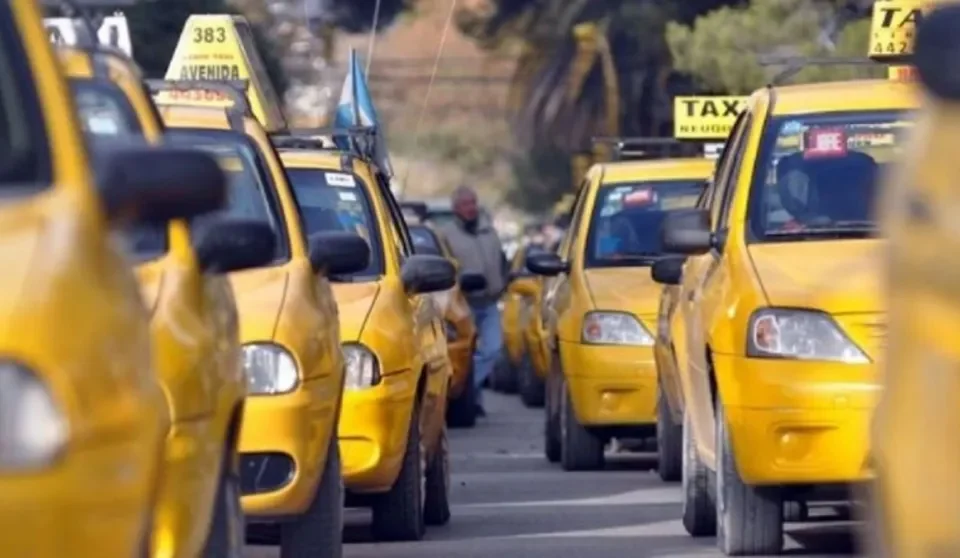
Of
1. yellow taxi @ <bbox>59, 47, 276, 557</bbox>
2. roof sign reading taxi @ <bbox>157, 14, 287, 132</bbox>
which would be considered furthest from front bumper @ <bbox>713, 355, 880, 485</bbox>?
roof sign reading taxi @ <bbox>157, 14, 287, 132</bbox>

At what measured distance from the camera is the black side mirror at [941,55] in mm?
5375

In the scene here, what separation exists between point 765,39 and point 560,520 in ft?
70.4

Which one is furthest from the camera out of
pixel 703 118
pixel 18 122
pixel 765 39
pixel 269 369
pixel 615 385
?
pixel 765 39

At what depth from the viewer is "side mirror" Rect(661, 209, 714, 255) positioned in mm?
11391

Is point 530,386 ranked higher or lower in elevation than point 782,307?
lower

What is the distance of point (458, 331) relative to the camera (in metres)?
20.9

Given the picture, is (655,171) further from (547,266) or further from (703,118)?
(703,118)

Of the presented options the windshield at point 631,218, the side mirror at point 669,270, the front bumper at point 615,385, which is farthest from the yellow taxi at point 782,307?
the windshield at point 631,218

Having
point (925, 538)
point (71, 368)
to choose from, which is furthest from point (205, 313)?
point (925, 538)

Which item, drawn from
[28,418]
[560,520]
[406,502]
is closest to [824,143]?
[406,502]

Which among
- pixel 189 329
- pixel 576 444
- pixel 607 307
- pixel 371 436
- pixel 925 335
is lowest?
pixel 576 444

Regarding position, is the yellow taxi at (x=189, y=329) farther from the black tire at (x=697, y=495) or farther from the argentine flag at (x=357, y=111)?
the argentine flag at (x=357, y=111)

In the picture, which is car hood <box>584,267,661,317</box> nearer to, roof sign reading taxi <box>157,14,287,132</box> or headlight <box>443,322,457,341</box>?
roof sign reading taxi <box>157,14,287,132</box>

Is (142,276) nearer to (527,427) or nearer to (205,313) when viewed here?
(205,313)
